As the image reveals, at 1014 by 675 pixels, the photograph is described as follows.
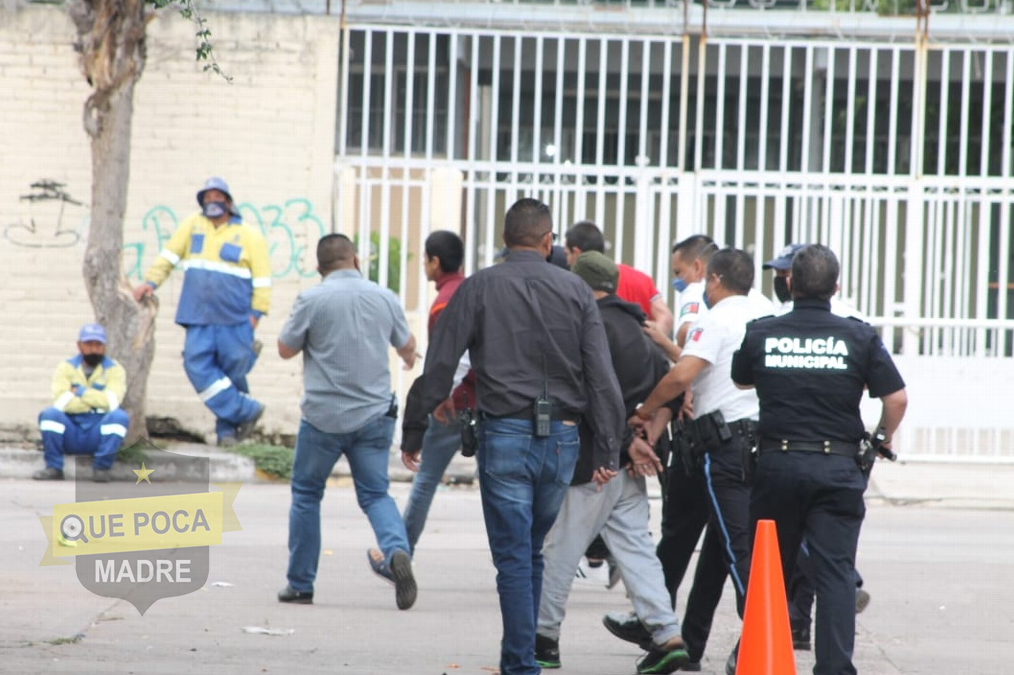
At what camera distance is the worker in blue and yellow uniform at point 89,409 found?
10789mm

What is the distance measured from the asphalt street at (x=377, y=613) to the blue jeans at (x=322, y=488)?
243mm

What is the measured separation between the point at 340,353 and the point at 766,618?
8.83ft

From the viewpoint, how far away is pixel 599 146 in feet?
39.5

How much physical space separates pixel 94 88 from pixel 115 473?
2787mm

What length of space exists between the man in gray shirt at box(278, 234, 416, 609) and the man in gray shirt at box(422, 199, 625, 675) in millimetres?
1619

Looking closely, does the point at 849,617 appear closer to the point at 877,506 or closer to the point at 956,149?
the point at 877,506

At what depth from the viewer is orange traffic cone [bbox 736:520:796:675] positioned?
17.1 feet

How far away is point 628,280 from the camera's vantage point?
26.8 ft

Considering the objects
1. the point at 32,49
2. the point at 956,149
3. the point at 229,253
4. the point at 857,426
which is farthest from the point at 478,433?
the point at 956,149

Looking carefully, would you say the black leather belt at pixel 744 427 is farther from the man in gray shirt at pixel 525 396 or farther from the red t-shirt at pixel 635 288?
the red t-shirt at pixel 635 288

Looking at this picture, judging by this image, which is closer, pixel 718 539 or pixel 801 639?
pixel 718 539

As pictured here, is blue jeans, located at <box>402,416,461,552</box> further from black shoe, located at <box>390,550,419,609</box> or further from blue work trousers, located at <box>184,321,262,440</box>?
blue work trousers, located at <box>184,321,262,440</box>

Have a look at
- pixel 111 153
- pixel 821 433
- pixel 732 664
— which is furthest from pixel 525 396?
pixel 111 153

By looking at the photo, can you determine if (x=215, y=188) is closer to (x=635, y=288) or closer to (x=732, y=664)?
(x=635, y=288)
